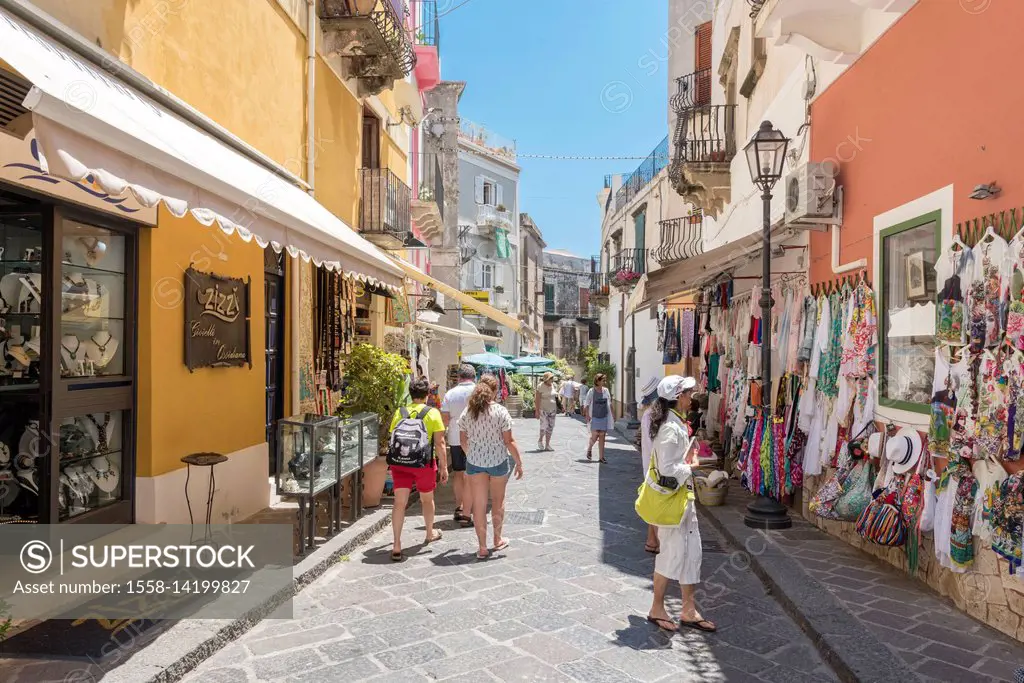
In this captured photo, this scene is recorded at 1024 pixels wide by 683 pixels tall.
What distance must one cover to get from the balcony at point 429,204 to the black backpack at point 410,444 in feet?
35.5

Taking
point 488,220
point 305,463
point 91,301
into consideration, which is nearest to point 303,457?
point 305,463

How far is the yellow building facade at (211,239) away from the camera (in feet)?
19.7

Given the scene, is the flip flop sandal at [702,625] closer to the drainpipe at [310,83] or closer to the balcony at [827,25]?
the balcony at [827,25]

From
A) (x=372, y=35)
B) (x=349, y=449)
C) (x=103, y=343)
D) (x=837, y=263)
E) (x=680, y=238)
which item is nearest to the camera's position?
(x=103, y=343)

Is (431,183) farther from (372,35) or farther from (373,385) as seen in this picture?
(373,385)

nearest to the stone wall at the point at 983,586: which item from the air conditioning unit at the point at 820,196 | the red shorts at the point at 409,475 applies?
the air conditioning unit at the point at 820,196

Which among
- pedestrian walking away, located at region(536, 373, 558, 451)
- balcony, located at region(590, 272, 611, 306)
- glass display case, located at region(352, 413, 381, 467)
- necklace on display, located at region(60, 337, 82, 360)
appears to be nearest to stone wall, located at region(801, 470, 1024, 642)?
glass display case, located at region(352, 413, 381, 467)

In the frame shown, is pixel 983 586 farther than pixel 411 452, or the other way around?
pixel 411 452

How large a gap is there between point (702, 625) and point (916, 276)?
3389 mm

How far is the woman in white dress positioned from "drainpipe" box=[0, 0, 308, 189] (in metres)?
4.53

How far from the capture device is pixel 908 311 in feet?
20.0

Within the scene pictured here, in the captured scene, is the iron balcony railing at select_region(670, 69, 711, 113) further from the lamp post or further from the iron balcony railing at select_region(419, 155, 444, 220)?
the lamp post

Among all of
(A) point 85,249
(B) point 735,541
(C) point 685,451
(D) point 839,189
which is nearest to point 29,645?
(A) point 85,249

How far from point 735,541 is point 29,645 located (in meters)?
5.81
